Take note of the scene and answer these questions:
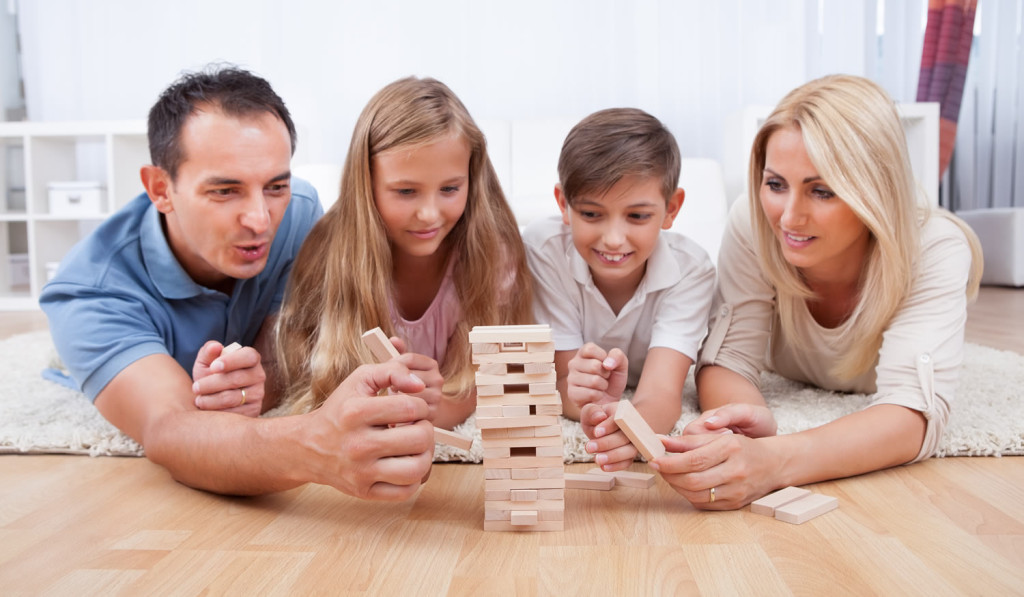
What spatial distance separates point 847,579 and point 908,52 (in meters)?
4.66

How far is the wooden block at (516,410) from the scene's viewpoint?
1.15 metres

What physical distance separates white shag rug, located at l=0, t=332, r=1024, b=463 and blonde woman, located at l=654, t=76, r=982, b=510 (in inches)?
4.6

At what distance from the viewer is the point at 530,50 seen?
4.46 meters

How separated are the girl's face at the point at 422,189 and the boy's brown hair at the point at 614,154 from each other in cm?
24

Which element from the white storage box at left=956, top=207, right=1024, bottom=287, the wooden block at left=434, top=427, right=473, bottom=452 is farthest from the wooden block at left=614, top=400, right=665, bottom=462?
the white storage box at left=956, top=207, right=1024, bottom=287

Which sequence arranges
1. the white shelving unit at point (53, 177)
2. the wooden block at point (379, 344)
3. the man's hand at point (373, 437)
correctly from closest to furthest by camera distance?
the man's hand at point (373, 437)
the wooden block at point (379, 344)
the white shelving unit at point (53, 177)

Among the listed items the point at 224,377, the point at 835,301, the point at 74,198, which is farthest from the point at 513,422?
the point at 74,198

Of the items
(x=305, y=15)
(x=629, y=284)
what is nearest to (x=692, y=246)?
(x=629, y=284)

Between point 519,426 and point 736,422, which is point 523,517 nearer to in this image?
point 519,426

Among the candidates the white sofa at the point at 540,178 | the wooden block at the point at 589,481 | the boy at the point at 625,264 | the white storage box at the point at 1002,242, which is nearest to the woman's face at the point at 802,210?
the boy at the point at 625,264

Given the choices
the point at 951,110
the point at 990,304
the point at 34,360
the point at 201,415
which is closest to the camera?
the point at 201,415

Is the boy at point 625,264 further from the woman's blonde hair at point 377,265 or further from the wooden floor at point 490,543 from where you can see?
the wooden floor at point 490,543

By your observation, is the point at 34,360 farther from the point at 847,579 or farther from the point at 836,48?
the point at 836,48

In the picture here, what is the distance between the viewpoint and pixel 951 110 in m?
4.82
